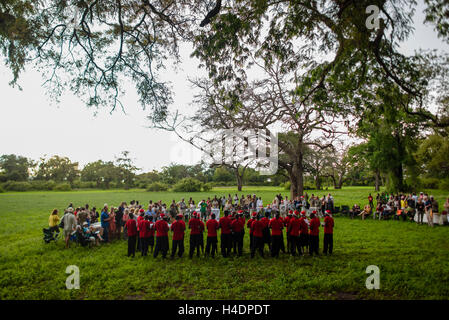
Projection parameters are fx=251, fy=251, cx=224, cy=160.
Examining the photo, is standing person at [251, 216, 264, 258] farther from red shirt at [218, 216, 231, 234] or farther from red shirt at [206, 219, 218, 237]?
red shirt at [206, 219, 218, 237]

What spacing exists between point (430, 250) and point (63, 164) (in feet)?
340

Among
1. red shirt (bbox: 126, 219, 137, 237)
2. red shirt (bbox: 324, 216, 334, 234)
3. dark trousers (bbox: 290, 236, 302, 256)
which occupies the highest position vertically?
red shirt (bbox: 324, 216, 334, 234)

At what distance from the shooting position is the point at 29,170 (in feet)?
273

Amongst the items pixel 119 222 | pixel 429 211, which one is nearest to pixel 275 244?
pixel 119 222

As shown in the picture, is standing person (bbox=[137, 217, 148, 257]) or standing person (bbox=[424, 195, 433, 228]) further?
standing person (bbox=[424, 195, 433, 228])

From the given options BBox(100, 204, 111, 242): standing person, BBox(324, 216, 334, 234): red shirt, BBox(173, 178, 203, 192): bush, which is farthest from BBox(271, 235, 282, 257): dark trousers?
BBox(173, 178, 203, 192): bush

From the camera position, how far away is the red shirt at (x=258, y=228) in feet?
31.5

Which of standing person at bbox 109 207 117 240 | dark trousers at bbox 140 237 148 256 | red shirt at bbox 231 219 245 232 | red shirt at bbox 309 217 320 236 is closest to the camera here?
red shirt at bbox 309 217 320 236

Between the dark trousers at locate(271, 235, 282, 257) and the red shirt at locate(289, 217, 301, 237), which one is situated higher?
the red shirt at locate(289, 217, 301, 237)

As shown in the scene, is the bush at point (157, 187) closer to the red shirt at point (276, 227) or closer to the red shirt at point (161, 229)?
the red shirt at point (161, 229)

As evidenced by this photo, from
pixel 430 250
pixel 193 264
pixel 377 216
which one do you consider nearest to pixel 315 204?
pixel 377 216

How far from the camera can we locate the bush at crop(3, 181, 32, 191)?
225 feet

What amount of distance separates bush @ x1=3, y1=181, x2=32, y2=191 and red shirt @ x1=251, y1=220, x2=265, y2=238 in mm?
83677
